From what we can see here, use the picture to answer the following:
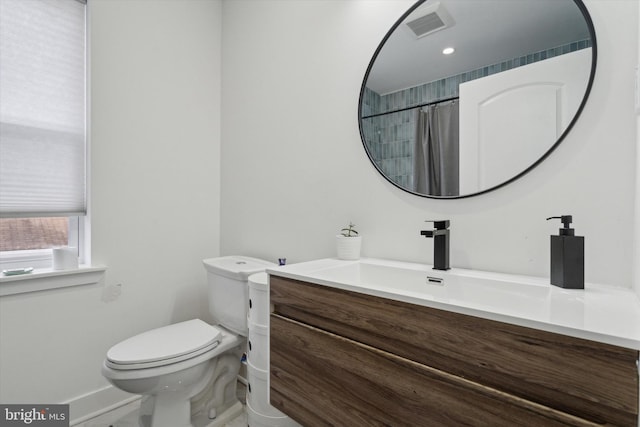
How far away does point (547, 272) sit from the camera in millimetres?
1004

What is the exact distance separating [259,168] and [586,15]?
1.55 metres

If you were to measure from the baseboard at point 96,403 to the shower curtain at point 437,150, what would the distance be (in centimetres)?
186

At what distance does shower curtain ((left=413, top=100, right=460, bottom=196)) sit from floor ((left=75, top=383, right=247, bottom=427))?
1.45 m

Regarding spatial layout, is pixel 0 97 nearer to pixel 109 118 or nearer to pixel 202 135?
pixel 109 118

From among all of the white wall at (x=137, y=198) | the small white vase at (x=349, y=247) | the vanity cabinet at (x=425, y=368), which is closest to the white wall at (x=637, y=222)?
the vanity cabinet at (x=425, y=368)

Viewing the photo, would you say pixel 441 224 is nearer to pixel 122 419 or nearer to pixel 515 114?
pixel 515 114

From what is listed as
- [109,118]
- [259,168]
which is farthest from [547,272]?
[109,118]

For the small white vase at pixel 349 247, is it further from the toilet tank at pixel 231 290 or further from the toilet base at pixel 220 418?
the toilet base at pixel 220 418

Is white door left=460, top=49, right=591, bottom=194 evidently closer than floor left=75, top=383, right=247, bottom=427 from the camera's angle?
Yes

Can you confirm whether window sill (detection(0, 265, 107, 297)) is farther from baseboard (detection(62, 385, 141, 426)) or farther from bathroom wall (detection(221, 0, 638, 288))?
bathroom wall (detection(221, 0, 638, 288))

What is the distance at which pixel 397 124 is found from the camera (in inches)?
53.5

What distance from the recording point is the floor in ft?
5.19

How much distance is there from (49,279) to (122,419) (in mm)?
788

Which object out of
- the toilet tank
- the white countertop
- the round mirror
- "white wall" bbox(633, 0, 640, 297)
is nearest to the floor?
the toilet tank
